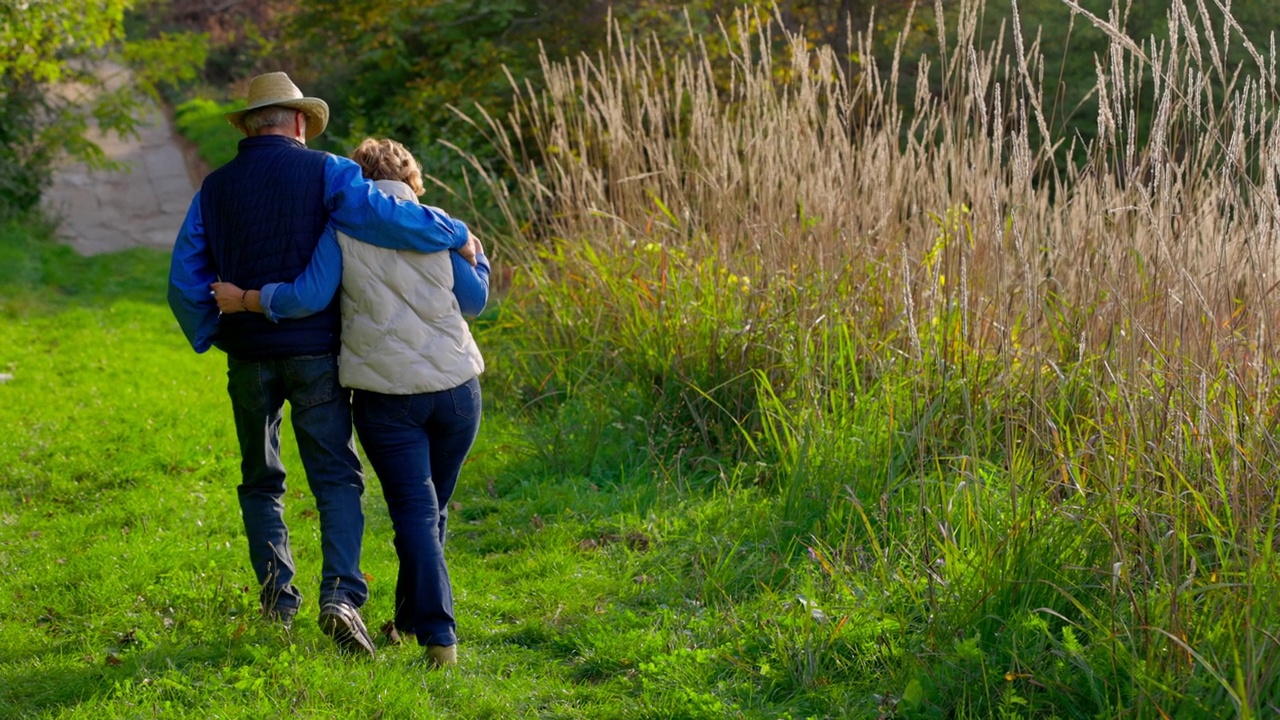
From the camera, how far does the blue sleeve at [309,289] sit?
3.53 metres

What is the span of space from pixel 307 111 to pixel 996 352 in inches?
97.5

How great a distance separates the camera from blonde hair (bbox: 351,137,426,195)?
12.2 ft

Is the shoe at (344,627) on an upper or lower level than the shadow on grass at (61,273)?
upper

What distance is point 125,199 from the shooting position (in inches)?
603

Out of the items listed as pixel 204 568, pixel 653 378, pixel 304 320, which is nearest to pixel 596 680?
pixel 304 320

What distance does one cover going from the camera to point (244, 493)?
12.7 feet

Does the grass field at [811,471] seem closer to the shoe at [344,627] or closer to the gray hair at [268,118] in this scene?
the shoe at [344,627]

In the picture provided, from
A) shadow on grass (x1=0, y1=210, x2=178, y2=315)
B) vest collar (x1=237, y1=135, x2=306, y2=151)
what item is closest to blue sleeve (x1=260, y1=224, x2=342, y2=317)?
vest collar (x1=237, y1=135, x2=306, y2=151)

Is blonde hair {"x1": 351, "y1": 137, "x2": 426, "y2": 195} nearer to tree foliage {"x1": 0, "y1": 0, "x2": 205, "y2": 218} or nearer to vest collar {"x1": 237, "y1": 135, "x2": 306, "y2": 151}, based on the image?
vest collar {"x1": 237, "y1": 135, "x2": 306, "y2": 151}

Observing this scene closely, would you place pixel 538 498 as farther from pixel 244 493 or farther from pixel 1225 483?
pixel 1225 483

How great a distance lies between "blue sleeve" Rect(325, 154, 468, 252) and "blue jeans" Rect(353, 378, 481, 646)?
44cm

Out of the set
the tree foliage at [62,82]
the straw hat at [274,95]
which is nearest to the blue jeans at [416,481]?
the straw hat at [274,95]

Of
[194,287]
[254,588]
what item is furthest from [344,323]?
[254,588]

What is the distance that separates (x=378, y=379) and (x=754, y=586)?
1.45 meters
